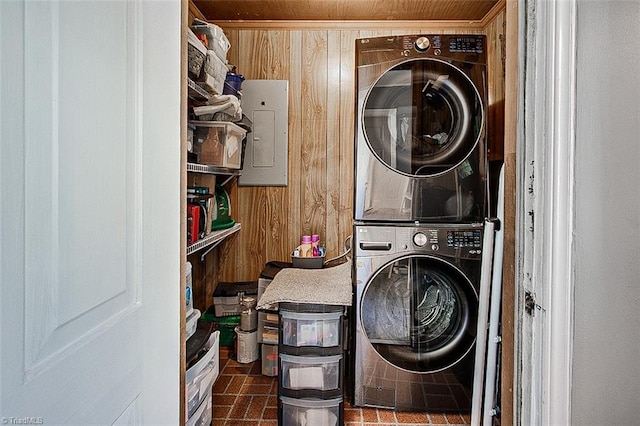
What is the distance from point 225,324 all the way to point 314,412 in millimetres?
1089

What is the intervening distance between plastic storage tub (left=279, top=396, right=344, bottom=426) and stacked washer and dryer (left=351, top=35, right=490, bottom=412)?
0.28 meters

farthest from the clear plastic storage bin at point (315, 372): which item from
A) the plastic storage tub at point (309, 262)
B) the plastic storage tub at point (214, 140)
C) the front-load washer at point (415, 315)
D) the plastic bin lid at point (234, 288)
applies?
the plastic storage tub at point (214, 140)

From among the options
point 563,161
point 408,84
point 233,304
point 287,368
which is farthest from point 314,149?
point 563,161

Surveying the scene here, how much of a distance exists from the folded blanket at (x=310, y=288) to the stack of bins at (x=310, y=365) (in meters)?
0.04

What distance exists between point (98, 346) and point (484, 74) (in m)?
2.08

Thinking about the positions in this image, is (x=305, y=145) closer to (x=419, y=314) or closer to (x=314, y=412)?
(x=419, y=314)

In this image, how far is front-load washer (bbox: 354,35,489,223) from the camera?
7.04 feet

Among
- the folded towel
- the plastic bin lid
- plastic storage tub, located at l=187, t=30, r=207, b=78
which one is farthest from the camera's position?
the plastic bin lid

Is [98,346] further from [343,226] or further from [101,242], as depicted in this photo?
[343,226]

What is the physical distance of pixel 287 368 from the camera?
1962 mm

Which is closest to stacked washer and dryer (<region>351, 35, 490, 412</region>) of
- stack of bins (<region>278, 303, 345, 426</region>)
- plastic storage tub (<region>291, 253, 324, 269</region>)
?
stack of bins (<region>278, 303, 345, 426</region>)

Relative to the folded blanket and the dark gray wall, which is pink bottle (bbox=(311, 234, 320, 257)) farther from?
the dark gray wall

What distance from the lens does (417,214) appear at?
218cm

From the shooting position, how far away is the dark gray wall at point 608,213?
2.51 feet
